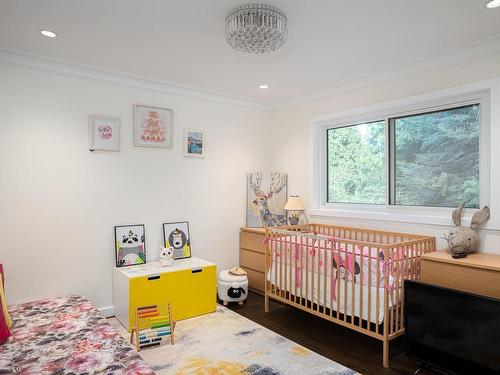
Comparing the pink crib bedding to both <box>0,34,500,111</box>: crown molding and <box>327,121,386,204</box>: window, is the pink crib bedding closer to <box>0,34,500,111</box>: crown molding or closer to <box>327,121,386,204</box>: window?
<box>327,121,386,204</box>: window

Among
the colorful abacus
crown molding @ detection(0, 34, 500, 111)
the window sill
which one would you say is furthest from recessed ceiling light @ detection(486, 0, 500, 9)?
the colorful abacus

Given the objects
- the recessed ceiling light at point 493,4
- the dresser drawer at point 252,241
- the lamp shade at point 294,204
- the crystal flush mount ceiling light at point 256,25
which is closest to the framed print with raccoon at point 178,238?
the dresser drawer at point 252,241

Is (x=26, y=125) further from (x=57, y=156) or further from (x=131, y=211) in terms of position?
(x=131, y=211)

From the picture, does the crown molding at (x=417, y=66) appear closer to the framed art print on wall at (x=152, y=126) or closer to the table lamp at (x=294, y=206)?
the table lamp at (x=294, y=206)

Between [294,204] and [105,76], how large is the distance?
2444 mm

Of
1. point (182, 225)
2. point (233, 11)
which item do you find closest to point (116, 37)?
point (233, 11)

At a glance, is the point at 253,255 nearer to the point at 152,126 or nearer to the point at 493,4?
the point at 152,126

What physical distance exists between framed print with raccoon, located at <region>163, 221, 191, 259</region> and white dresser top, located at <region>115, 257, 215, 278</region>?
109mm

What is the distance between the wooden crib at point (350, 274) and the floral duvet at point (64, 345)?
5.30 feet

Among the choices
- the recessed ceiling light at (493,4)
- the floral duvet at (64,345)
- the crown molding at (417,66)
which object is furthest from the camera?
the crown molding at (417,66)

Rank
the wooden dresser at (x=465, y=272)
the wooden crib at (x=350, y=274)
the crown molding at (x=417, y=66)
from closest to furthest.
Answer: the wooden dresser at (x=465, y=272) < the wooden crib at (x=350, y=274) < the crown molding at (x=417, y=66)

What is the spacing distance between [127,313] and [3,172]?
1615mm

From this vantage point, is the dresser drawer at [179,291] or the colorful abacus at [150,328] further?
the dresser drawer at [179,291]

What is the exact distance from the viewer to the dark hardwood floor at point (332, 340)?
8.04 ft
